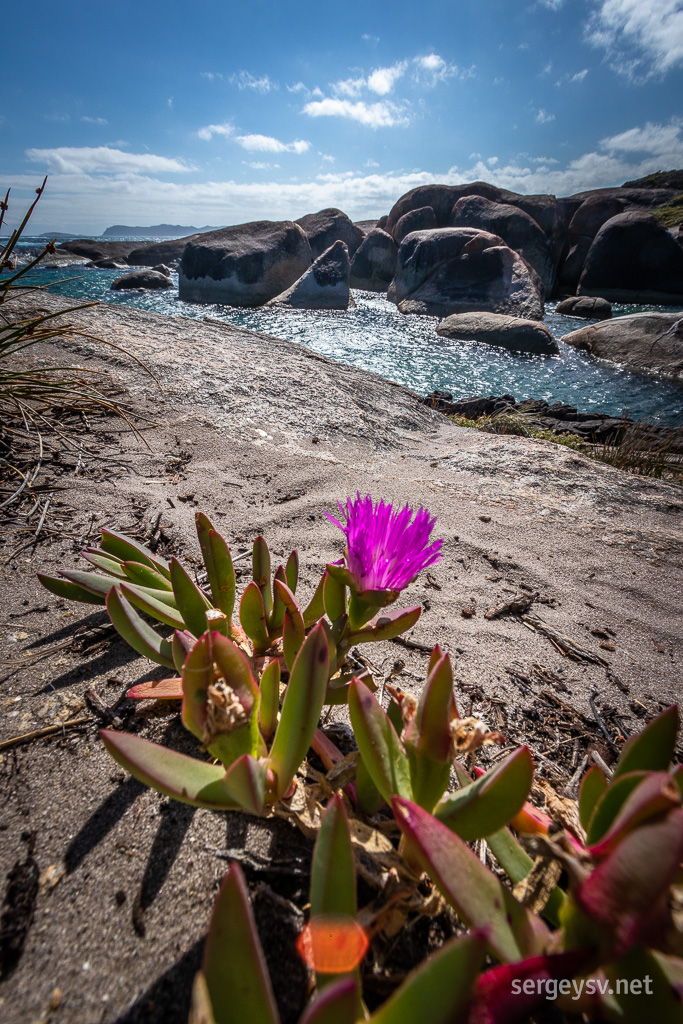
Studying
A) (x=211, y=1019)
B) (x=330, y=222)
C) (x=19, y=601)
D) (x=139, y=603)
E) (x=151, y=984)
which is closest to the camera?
(x=211, y=1019)

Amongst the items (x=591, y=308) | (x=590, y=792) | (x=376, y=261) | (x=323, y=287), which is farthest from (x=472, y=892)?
(x=376, y=261)

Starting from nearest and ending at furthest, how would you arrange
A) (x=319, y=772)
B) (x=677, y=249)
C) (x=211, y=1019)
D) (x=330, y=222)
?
(x=211, y=1019)
(x=319, y=772)
(x=677, y=249)
(x=330, y=222)

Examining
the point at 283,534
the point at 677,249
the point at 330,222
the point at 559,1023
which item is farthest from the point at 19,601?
the point at 330,222

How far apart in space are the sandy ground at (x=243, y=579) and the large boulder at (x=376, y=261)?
61.6 feet

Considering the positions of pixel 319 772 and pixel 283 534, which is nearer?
pixel 319 772

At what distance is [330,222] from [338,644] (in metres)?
24.7

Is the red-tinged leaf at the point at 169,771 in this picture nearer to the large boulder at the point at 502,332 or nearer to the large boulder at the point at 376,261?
the large boulder at the point at 502,332

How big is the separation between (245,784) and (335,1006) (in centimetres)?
22

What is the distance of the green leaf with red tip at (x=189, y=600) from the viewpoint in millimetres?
861

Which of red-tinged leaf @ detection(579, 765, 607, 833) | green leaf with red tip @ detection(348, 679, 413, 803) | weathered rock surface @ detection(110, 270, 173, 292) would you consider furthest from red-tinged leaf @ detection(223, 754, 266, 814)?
weathered rock surface @ detection(110, 270, 173, 292)

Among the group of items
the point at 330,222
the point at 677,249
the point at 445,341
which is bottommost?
the point at 445,341

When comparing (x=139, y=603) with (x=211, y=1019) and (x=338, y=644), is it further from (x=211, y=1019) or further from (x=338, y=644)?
(x=211, y=1019)

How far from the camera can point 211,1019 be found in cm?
42

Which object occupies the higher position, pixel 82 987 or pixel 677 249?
pixel 677 249
